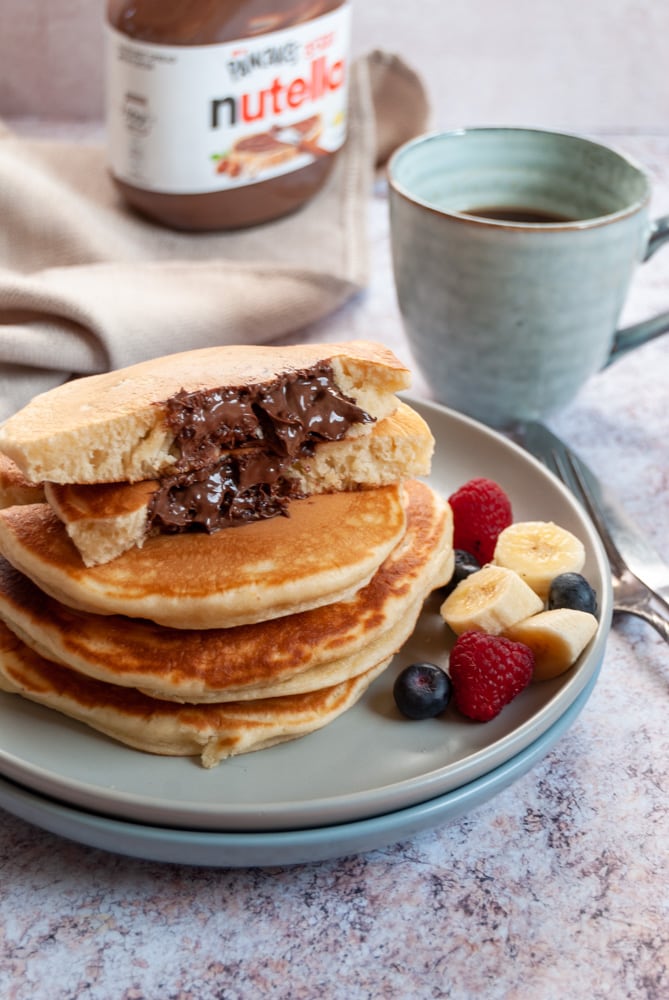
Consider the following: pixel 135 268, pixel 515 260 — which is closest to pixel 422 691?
pixel 515 260

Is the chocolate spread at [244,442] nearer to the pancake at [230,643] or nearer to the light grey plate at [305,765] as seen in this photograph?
the pancake at [230,643]

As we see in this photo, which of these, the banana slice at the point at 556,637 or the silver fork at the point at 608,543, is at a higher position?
the banana slice at the point at 556,637

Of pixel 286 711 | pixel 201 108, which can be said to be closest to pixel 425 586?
pixel 286 711

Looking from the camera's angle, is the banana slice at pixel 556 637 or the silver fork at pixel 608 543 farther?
the silver fork at pixel 608 543

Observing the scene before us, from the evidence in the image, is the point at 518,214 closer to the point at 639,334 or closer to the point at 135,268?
the point at 639,334

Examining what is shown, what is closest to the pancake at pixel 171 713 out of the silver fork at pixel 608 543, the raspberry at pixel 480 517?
the raspberry at pixel 480 517

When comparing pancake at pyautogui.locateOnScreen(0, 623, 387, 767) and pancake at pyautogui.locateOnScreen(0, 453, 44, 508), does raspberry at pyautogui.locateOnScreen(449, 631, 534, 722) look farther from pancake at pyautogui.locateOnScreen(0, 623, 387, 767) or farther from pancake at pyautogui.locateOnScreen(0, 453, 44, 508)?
pancake at pyautogui.locateOnScreen(0, 453, 44, 508)
